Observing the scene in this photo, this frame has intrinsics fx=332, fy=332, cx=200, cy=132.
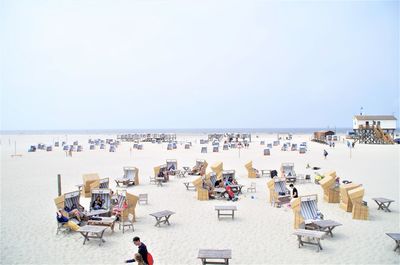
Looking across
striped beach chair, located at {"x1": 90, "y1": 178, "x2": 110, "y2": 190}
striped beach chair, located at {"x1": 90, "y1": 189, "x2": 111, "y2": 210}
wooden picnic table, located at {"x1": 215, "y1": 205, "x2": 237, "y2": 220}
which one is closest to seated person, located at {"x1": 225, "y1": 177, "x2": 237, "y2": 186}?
wooden picnic table, located at {"x1": 215, "y1": 205, "x2": 237, "y2": 220}

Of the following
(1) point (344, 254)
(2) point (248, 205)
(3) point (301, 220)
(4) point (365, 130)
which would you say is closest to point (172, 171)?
(2) point (248, 205)

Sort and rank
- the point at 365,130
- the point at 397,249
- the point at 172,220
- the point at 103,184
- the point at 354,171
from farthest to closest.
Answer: the point at 365,130 → the point at 354,171 → the point at 103,184 → the point at 172,220 → the point at 397,249

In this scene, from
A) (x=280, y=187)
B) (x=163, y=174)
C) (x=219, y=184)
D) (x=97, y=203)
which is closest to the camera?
(x=97, y=203)

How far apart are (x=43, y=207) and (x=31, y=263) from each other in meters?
4.84

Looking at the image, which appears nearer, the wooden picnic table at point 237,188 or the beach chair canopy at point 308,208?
the beach chair canopy at point 308,208

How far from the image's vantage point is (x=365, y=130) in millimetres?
42781

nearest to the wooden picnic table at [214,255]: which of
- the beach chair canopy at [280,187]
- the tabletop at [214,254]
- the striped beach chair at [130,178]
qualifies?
the tabletop at [214,254]

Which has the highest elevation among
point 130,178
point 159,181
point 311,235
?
point 311,235

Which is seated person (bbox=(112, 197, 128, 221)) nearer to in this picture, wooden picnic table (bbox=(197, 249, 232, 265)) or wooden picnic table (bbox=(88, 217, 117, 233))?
wooden picnic table (bbox=(88, 217, 117, 233))

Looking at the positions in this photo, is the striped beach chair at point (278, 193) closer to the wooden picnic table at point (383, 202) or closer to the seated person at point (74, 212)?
the wooden picnic table at point (383, 202)

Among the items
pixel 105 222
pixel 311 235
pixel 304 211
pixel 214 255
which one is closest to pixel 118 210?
pixel 105 222

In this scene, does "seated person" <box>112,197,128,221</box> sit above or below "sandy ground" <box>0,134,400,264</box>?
above

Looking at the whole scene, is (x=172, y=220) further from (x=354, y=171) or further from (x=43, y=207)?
(x=354, y=171)

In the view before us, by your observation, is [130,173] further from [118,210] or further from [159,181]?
[118,210]
